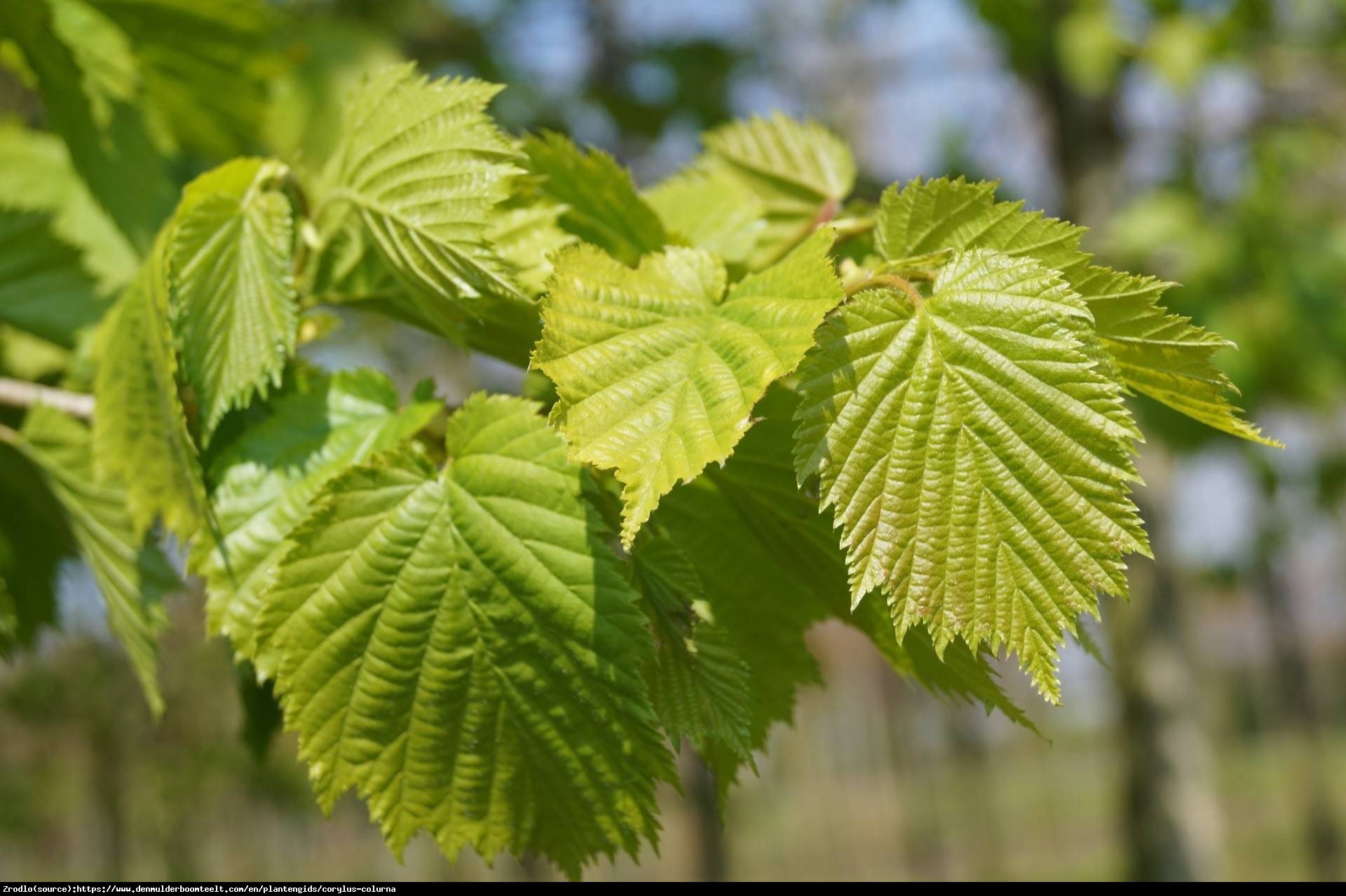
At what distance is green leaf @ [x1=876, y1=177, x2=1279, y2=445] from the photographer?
67 centimetres

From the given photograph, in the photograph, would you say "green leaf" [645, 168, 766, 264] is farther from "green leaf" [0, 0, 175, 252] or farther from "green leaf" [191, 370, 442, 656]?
"green leaf" [0, 0, 175, 252]

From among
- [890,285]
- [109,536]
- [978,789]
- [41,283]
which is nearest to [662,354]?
[890,285]

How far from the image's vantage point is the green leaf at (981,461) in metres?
0.62

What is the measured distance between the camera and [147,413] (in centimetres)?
90

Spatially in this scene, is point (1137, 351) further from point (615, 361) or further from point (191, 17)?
point (191, 17)

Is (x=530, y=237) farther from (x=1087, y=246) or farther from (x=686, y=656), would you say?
(x=1087, y=246)

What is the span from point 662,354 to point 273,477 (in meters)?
0.37

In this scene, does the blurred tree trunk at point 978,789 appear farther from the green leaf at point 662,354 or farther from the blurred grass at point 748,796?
the green leaf at point 662,354

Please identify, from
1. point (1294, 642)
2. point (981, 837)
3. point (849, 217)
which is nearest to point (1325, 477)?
point (1294, 642)

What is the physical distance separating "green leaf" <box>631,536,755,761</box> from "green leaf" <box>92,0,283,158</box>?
980 mm

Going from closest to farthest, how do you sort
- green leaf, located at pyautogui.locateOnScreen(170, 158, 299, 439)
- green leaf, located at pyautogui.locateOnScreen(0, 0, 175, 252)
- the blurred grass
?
1. green leaf, located at pyautogui.locateOnScreen(170, 158, 299, 439)
2. green leaf, located at pyautogui.locateOnScreen(0, 0, 175, 252)
3. the blurred grass

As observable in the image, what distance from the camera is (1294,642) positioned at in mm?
12562

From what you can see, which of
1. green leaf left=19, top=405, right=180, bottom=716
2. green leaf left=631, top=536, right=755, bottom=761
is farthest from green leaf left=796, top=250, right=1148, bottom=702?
green leaf left=19, top=405, right=180, bottom=716

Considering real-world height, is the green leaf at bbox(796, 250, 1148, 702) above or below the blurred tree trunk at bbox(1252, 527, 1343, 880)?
above
